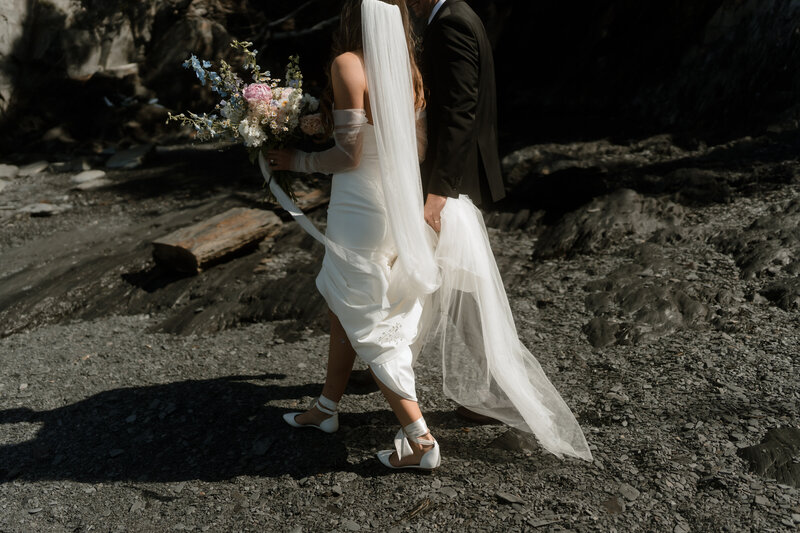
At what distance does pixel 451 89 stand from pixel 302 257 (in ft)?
12.5

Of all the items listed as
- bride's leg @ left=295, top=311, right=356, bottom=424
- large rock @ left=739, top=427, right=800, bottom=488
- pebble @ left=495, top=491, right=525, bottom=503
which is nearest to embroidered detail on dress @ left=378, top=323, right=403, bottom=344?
bride's leg @ left=295, top=311, right=356, bottom=424

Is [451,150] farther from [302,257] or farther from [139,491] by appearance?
[302,257]

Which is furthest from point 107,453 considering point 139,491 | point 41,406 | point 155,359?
point 155,359

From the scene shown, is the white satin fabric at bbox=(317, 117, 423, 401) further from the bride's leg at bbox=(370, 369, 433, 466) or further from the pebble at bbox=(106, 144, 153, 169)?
the pebble at bbox=(106, 144, 153, 169)

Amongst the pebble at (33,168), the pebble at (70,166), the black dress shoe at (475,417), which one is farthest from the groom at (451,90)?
the pebble at (33,168)

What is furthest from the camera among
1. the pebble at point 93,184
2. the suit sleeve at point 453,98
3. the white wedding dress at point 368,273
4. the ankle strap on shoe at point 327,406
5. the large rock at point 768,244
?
the pebble at point 93,184

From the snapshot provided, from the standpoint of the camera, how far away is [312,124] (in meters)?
3.08

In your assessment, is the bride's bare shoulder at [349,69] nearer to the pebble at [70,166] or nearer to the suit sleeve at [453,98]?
the suit sleeve at [453,98]

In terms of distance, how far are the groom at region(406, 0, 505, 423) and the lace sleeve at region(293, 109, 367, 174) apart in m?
0.36

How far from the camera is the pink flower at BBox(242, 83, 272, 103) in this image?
2.95m

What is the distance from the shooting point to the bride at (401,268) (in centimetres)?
277

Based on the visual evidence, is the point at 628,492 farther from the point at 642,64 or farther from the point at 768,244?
the point at 642,64

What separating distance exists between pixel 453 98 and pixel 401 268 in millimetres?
782

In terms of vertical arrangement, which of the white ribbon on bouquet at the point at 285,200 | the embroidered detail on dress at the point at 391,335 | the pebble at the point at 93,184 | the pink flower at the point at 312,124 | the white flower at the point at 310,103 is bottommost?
the pebble at the point at 93,184
